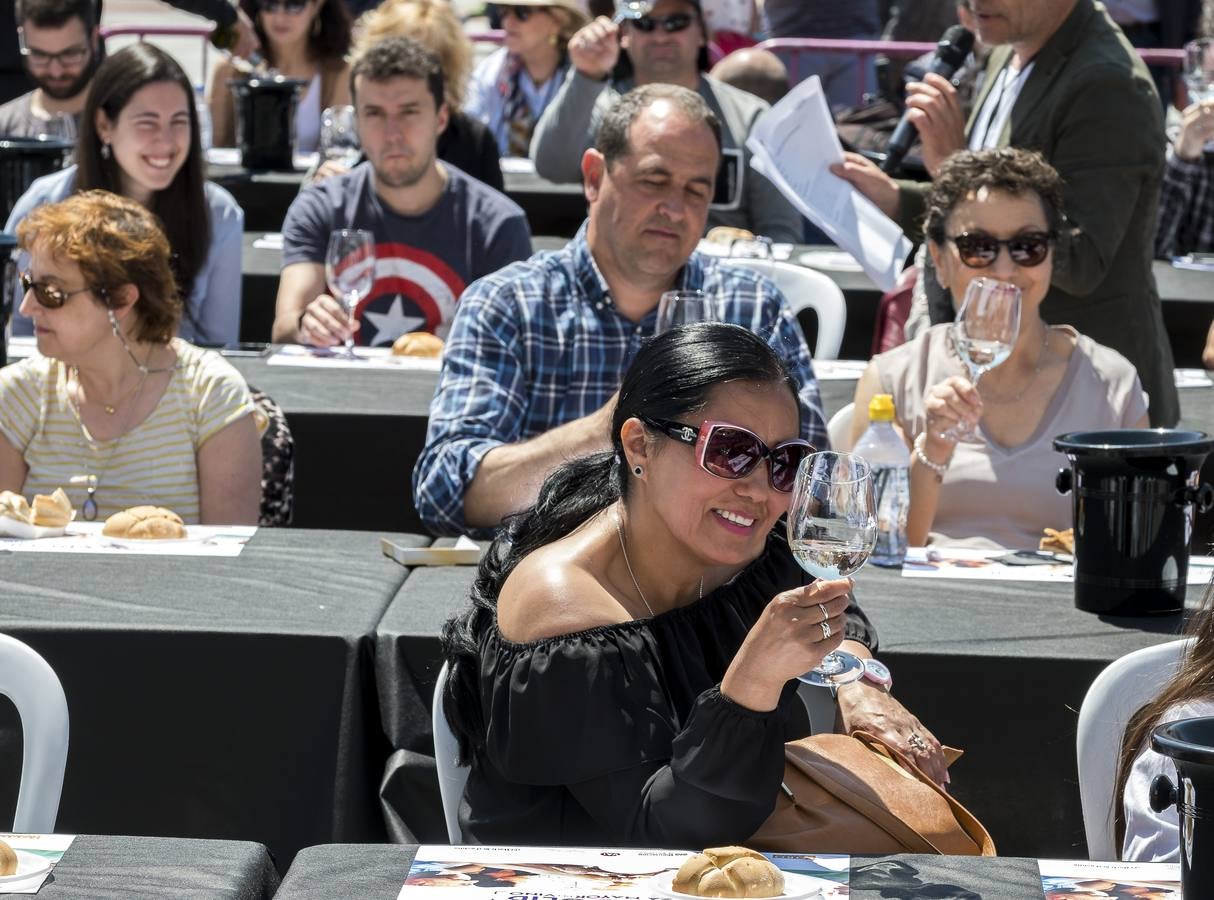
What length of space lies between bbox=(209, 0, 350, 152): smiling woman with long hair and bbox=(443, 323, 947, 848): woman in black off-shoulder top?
19.7 feet

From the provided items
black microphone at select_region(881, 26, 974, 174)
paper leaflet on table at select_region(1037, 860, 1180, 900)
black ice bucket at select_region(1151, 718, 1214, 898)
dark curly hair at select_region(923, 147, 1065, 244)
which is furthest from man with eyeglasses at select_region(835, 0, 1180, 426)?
black ice bucket at select_region(1151, 718, 1214, 898)

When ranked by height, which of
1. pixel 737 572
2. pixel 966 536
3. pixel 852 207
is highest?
pixel 852 207

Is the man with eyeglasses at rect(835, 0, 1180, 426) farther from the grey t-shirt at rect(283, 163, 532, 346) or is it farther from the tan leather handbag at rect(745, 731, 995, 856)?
the tan leather handbag at rect(745, 731, 995, 856)

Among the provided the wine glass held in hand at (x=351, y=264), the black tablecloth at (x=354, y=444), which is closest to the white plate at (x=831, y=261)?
the wine glass held in hand at (x=351, y=264)

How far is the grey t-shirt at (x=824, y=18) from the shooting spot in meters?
9.66

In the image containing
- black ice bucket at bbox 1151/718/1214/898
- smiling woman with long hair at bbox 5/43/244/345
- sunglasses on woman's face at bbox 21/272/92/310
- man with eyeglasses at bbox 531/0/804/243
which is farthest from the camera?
man with eyeglasses at bbox 531/0/804/243

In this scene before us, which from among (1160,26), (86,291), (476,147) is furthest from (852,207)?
(1160,26)

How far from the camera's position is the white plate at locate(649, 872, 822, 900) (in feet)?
5.94

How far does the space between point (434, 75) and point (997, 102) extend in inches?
79.9

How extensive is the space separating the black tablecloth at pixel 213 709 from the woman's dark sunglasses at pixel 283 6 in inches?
210

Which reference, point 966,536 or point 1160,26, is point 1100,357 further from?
point 1160,26

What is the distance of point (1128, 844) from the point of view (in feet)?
6.75

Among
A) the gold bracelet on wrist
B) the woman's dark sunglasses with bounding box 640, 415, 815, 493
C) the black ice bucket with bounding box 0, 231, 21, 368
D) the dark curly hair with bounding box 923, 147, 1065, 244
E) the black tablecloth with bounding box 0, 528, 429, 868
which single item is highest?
the dark curly hair with bounding box 923, 147, 1065, 244

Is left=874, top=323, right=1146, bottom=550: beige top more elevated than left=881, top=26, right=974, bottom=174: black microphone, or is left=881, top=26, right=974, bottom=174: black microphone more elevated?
left=881, top=26, right=974, bottom=174: black microphone
